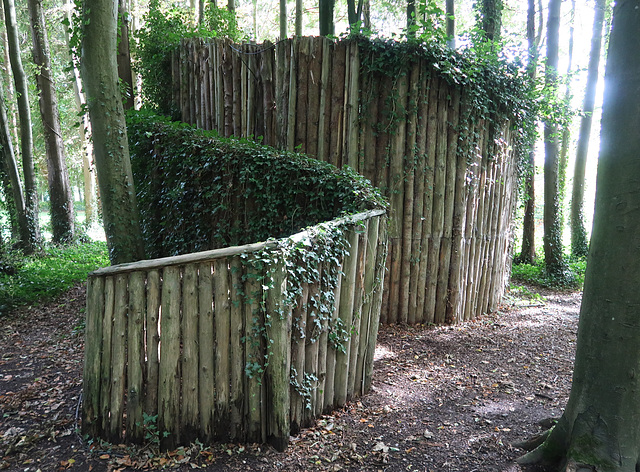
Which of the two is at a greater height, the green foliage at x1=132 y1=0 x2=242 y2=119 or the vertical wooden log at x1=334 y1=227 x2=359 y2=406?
the green foliage at x1=132 y1=0 x2=242 y2=119

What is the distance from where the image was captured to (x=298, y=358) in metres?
3.22

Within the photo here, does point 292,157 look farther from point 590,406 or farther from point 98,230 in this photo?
point 98,230

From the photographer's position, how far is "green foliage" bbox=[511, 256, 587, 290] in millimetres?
9656

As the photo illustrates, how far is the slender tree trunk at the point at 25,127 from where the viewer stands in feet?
31.4

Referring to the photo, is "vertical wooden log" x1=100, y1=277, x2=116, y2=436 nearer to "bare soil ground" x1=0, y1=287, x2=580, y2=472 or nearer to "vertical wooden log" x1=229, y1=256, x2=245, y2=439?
"bare soil ground" x1=0, y1=287, x2=580, y2=472

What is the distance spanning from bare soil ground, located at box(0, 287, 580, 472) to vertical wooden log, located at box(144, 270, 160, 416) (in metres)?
0.31

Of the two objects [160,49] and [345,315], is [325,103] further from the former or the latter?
[160,49]

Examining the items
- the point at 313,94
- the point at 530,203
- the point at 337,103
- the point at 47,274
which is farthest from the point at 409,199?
the point at 47,274

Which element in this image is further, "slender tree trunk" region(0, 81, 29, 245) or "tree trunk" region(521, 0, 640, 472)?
"slender tree trunk" region(0, 81, 29, 245)

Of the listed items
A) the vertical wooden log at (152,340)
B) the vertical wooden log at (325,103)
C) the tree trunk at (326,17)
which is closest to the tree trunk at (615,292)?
the vertical wooden log at (152,340)

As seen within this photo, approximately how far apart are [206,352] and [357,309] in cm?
142

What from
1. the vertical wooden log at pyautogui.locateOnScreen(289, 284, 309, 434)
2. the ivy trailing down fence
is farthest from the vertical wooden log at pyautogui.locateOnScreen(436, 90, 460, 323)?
the vertical wooden log at pyautogui.locateOnScreen(289, 284, 309, 434)

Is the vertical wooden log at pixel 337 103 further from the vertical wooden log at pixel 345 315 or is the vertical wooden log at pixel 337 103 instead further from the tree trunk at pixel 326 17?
the tree trunk at pixel 326 17

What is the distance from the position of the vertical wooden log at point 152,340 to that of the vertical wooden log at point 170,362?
4cm
